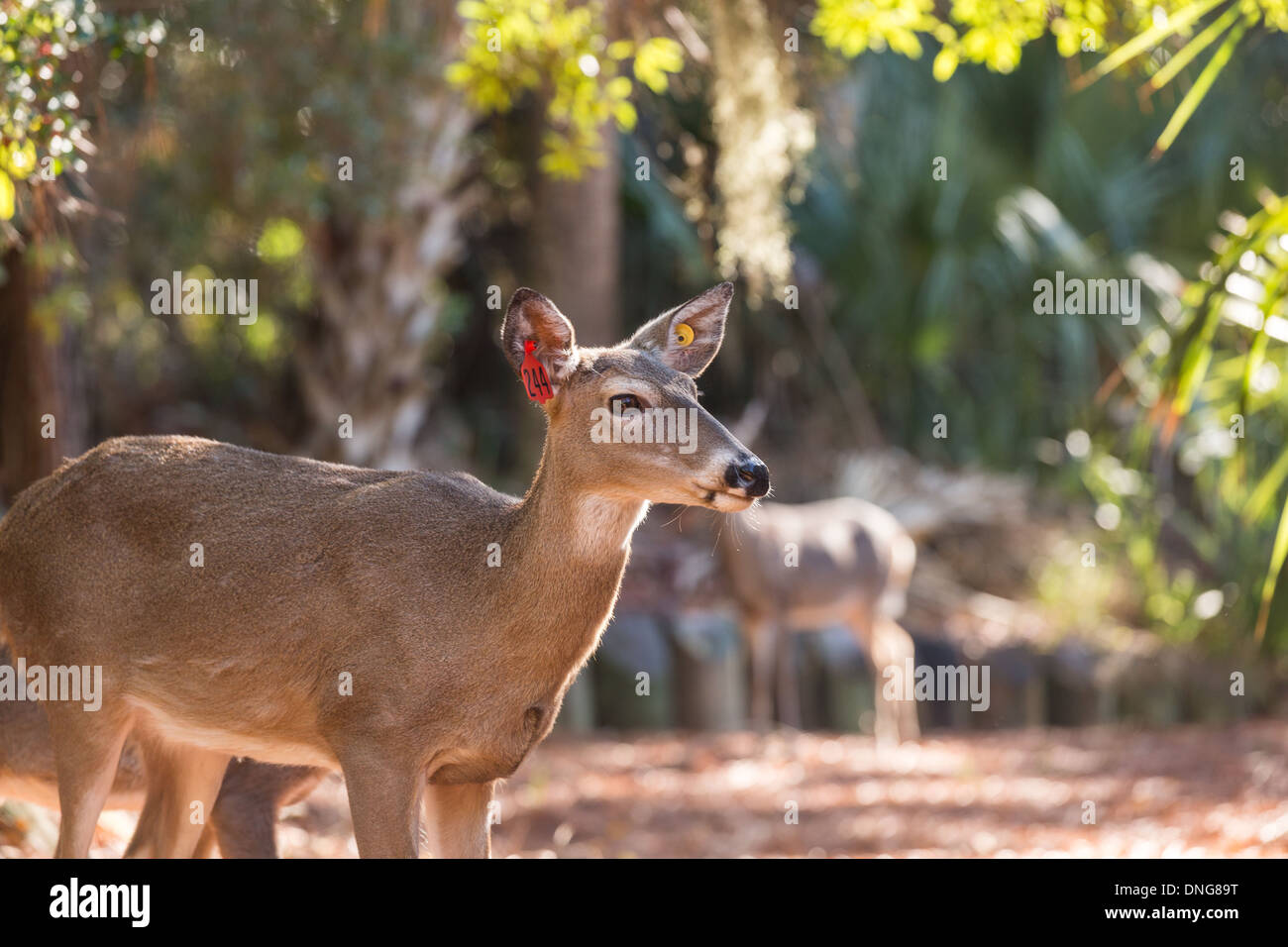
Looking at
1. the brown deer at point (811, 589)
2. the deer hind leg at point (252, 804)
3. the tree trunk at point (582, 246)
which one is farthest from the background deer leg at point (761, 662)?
the deer hind leg at point (252, 804)

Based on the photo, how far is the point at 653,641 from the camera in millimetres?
12977

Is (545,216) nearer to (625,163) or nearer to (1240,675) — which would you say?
(625,163)

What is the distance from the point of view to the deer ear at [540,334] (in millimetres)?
4176

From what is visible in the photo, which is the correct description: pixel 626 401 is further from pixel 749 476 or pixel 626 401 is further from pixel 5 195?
pixel 5 195

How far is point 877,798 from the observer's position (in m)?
10.1

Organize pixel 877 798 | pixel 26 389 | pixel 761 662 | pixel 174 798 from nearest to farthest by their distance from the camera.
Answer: pixel 174 798
pixel 26 389
pixel 877 798
pixel 761 662

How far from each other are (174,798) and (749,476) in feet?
7.54

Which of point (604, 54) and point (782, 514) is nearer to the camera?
→ point (604, 54)

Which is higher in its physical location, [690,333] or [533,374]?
[690,333]

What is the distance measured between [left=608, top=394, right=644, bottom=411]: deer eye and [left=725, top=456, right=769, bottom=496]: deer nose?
15.2 inches

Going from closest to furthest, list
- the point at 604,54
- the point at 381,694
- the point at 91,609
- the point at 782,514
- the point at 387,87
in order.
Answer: the point at 381,694, the point at 91,609, the point at 604,54, the point at 387,87, the point at 782,514

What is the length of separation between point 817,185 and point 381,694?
37.8 feet

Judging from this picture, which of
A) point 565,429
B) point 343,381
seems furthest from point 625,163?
point 565,429

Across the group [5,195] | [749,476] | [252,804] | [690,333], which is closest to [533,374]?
[690,333]
